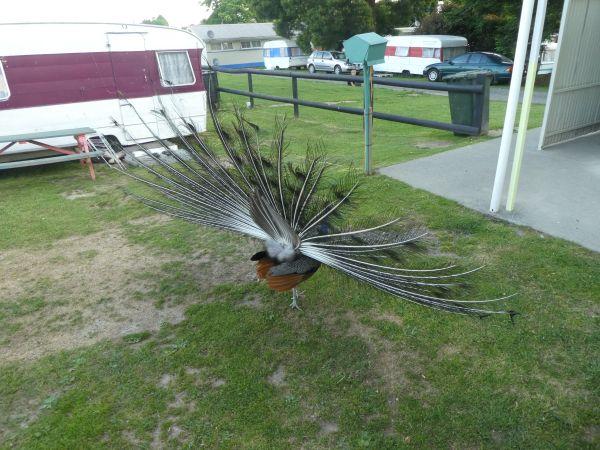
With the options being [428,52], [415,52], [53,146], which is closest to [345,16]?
[415,52]

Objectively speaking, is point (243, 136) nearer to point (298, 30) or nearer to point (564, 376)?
point (564, 376)

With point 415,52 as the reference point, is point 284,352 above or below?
below

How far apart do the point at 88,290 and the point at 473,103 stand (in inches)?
274

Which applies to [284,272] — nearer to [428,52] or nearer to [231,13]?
[428,52]

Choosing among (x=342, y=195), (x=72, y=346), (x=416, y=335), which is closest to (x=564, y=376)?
(x=416, y=335)

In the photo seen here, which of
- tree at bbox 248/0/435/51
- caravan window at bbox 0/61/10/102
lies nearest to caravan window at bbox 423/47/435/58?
tree at bbox 248/0/435/51

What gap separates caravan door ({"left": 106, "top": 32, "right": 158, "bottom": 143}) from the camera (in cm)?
841

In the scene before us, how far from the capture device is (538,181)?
5715mm

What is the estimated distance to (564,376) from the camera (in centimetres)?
281

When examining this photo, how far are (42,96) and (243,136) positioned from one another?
5.84 m

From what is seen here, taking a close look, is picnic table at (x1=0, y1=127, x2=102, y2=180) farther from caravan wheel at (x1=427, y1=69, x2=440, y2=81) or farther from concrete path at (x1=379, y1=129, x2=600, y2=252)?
caravan wheel at (x1=427, y1=69, x2=440, y2=81)

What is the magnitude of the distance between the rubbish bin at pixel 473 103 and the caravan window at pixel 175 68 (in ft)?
17.3

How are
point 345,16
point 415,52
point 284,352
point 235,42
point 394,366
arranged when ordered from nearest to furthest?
1. point 394,366
2. point 284,352
3. point 415,52
4. point 345,16
5. point 235,42

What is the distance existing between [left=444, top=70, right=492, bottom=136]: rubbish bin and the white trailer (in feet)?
95.8
